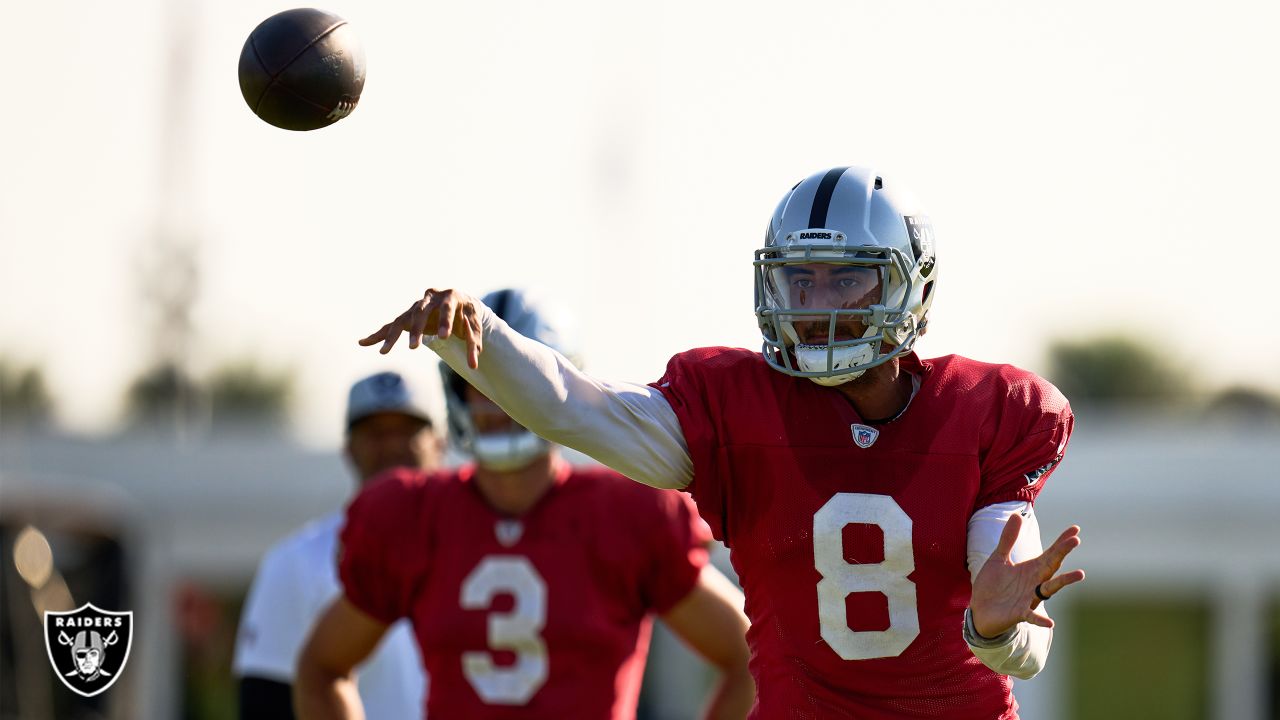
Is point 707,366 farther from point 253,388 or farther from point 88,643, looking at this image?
point 253,388

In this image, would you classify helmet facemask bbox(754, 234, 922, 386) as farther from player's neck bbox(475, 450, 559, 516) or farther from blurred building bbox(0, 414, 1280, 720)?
blurred building bbox(0, 414, 1280, 720)

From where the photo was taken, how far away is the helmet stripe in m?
4.02

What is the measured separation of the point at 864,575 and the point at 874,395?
42 cm

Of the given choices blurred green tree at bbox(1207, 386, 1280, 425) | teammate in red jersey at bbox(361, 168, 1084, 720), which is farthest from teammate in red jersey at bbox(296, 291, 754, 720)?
blurred green tree at bbox(1207, 386, 1280, 425)

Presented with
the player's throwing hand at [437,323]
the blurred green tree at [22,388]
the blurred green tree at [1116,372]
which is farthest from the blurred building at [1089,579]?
the blurred green tree at [1116,372]

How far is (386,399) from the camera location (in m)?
6.16

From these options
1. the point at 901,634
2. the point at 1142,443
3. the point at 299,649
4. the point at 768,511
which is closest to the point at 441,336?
the point at 768,511

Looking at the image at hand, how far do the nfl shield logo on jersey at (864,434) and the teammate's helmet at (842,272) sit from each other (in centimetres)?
A: 11

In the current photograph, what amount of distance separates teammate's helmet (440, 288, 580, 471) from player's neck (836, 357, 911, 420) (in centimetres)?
137

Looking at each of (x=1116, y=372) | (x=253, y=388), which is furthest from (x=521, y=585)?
(x=1116, y=372)

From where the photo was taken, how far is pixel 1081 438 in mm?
14945

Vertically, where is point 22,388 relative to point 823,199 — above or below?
below

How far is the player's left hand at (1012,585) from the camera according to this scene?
11.6ft

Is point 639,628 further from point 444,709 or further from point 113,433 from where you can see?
point 113,433
